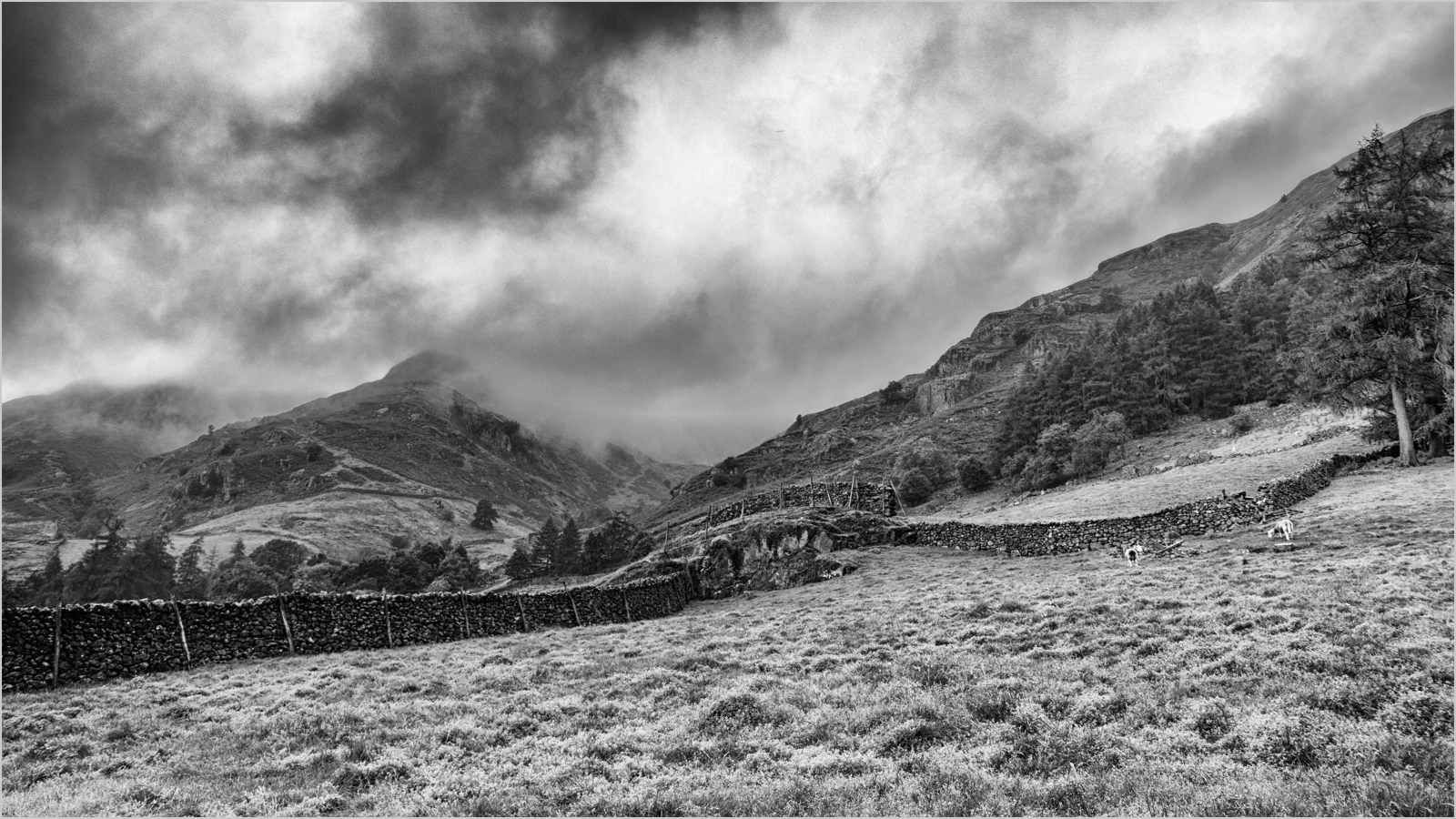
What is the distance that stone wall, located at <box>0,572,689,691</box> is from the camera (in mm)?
19000

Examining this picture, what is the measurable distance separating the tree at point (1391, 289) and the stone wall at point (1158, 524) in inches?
196

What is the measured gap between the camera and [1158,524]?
34750 millimetres

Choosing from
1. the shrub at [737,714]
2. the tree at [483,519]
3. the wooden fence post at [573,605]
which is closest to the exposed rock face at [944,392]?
the tree at [483,519]

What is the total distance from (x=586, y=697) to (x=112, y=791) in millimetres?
8086

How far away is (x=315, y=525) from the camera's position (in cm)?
15712

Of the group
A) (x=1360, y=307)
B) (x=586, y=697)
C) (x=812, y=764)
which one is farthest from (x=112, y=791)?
(x=1360, y=307)

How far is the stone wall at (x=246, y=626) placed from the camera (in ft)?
62.3

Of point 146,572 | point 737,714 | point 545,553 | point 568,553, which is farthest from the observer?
point 146,572

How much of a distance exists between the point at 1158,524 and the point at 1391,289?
19662 mm

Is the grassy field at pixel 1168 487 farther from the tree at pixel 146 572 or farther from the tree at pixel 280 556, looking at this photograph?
the tree at pixel 146 572

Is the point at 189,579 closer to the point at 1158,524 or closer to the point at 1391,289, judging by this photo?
the point at 1158,524

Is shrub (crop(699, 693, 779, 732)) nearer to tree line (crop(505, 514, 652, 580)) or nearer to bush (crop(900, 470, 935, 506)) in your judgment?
tree line (crop(505, 514, 652, 580))

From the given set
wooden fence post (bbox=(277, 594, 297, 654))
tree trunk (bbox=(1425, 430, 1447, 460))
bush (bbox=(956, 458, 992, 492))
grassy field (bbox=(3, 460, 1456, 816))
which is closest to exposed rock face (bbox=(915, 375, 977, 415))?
bush (bbox=(956, 458, 992, 492))

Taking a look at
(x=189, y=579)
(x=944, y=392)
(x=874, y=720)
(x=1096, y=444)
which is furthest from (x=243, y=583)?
(x=944, y=392)
